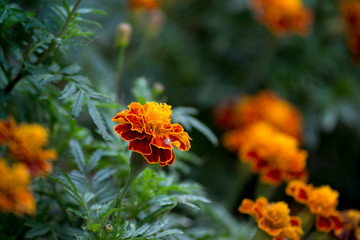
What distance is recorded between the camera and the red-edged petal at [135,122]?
577 millimetres

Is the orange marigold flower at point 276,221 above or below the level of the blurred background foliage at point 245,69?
below

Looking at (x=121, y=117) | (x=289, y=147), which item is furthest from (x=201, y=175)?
(x=121, y=117)

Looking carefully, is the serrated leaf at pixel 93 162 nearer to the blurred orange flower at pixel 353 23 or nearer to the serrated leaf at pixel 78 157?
the serrated leaf at pixel 78 157

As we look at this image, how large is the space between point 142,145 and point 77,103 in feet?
0.39

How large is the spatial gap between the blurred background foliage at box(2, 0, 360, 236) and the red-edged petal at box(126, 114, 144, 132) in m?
1.11

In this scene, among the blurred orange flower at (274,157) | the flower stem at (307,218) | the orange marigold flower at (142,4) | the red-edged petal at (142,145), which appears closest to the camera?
the red-edged petal at (142,145)

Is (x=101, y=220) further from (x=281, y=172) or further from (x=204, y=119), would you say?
(x=204, y=119)

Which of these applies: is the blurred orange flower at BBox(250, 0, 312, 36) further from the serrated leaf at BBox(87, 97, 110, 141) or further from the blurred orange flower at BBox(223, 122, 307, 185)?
the serrated leaf at BBox(87, 97, 110, 141)

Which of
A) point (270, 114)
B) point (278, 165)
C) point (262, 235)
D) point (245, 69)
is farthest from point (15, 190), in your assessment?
point (245, 69)

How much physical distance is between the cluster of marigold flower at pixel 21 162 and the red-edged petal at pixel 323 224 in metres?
0.48

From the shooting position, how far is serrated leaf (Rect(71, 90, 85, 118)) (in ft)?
1.91

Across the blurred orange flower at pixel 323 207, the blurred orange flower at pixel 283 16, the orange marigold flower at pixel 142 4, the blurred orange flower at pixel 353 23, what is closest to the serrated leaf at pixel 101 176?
the blurred orange flower at pixel 323 207

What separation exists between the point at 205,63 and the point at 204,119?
29 centimetres

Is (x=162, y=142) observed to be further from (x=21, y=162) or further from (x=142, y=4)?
(x=142, y=4)
